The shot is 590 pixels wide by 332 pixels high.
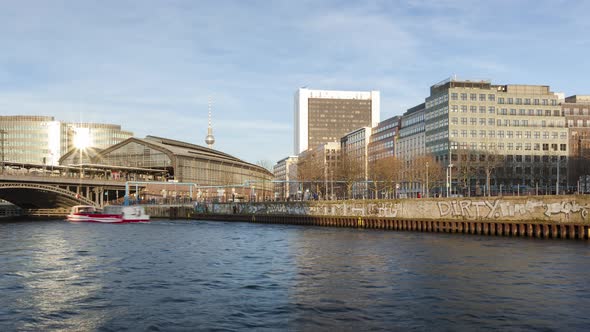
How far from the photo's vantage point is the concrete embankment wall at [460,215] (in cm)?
6425

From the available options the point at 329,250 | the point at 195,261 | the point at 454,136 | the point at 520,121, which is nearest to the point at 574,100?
the point at 520,121

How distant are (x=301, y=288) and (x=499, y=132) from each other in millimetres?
145491

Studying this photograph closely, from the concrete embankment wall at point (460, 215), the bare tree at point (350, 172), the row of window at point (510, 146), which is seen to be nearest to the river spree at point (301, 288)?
the concrete embankment wall at point (460, 215)

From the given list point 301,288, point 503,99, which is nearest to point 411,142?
point 503,99

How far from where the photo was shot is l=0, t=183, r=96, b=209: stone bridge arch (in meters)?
137

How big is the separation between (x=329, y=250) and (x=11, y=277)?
90.0ft

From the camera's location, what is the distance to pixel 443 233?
76.2 m

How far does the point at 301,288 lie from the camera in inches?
1373

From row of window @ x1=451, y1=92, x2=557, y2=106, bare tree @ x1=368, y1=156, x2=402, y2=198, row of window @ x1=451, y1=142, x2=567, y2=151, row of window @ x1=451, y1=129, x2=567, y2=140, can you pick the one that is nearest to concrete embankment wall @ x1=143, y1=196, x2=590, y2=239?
bare tree @ x1=368, y1=156, x2=402, y2=198

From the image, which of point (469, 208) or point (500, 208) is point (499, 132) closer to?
point (469, 208)

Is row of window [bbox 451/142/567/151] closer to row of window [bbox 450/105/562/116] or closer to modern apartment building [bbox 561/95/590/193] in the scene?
modern apartment building [bbox 561/95/590/193]

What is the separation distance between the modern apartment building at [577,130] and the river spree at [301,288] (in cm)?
13037

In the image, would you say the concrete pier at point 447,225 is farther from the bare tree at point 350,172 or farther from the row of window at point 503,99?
the row of window at point 503,99

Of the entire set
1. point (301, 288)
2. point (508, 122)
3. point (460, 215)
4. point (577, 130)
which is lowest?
point (301, 288)
